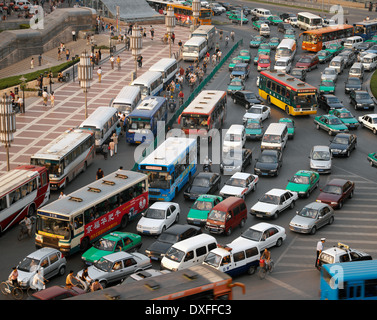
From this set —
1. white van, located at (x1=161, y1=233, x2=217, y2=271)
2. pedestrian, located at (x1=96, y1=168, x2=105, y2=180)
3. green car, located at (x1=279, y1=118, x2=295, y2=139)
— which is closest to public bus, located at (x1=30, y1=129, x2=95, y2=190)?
pedestrian, located at (x1=96, y1=168, x2=105, y2=180)

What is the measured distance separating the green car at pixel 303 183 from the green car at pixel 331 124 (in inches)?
457

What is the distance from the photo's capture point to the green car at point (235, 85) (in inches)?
2687

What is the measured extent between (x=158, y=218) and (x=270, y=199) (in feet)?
23.0

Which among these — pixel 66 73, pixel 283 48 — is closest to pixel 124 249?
pixel 66 73

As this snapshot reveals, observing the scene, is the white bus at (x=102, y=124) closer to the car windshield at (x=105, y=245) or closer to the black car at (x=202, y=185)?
the black car at (x=202, y=185)

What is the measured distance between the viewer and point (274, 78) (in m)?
63.9

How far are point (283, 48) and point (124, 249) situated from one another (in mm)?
48006

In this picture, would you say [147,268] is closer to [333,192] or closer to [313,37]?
[333,192]

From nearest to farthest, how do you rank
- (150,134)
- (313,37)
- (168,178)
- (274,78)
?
(168,178)
(150,134)
(274,78)
(313,37)

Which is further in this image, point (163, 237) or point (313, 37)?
point (313, 37)

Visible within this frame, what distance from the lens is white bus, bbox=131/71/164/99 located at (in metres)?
63.5

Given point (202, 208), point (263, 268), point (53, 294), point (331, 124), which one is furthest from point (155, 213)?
point (331, 124)

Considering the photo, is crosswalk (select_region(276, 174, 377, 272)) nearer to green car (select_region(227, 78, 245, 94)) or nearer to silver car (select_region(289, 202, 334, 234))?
silver car (select_region(289, 202, 334, 234))
